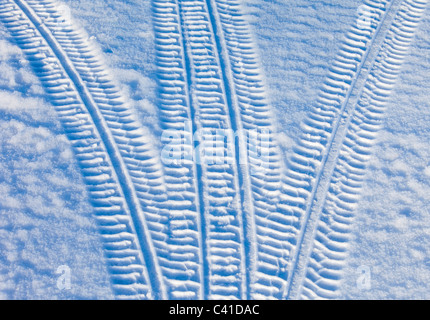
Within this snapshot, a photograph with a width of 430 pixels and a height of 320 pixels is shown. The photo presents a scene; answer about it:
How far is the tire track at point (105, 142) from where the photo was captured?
2.32 metres

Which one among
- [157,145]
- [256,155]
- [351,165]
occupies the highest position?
[157,145]

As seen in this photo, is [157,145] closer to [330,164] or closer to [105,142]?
[105,142]

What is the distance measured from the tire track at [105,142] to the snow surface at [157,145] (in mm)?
79

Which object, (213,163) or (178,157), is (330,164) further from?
(178,157)

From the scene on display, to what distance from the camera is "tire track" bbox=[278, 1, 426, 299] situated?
7.67ft

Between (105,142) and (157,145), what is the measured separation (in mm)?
388

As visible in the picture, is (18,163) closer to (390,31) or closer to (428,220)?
(428,220)

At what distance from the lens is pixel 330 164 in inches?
101

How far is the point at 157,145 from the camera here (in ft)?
8.59

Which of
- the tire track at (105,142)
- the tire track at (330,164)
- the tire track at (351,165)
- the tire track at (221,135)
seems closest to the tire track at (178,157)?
the tire track at (221,135)

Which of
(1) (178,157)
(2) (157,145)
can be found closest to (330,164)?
(1) (178,157)

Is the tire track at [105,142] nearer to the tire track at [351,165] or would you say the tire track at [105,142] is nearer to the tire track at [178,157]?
the tire track at [178,157]

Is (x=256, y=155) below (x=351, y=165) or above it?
above
